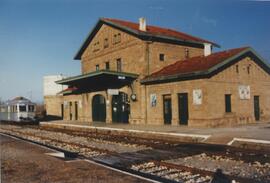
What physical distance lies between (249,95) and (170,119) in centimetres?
607

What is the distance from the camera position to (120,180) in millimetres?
6824

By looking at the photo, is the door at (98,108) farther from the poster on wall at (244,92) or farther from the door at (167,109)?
the poster on wall at (244,92)

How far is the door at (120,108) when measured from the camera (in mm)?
27344

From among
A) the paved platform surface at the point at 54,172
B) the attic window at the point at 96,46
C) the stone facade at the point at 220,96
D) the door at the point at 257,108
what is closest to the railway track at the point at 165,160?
the paved platform surface at the point at 54,172

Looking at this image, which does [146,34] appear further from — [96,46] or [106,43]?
[96,46]

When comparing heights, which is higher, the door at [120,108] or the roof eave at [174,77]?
the roof eave at [174,77]

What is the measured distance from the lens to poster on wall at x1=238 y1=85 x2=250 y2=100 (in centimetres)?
2284

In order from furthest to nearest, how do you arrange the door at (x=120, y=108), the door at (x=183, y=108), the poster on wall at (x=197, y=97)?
the door at (x=120, y=108) → the door at (x=183, y=108) → the poster on wall at (x=197, y=97)

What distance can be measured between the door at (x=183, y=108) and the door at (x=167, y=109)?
1.08m

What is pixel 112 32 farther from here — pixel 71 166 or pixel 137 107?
pixel 71 166

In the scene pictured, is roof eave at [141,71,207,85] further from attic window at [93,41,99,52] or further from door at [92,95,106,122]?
attic window at [93,41,99,52]

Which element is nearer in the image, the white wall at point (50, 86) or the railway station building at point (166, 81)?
the railway station building at point (166, 81)

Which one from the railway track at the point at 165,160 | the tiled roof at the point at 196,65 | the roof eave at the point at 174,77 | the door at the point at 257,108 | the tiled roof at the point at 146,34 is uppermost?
the tiled roof at the point at 146,34

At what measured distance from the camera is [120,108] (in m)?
28.0
